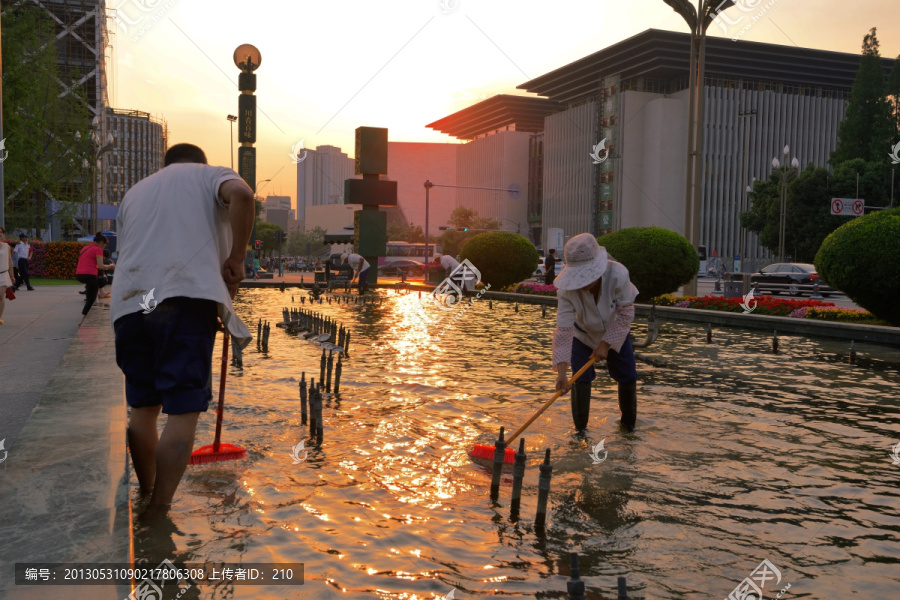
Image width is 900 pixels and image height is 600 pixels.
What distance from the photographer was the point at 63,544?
320cm

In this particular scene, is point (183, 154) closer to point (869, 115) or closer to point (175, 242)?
point (175, 242)

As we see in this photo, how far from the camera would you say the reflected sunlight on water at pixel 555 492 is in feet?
12.6

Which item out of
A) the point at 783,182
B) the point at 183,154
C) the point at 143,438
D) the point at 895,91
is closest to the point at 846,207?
the point at 783,182

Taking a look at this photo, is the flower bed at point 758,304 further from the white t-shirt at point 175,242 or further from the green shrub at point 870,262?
the white t-shirt at point 175,242

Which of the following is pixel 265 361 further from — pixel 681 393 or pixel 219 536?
pixel 219 536

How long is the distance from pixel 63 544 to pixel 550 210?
104 metres

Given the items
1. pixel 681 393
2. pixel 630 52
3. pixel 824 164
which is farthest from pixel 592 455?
pixel 824 164

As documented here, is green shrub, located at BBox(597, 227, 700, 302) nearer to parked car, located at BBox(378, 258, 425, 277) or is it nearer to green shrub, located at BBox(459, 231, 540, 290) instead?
green shrub, located at BBox(459, 231, 540, 290)

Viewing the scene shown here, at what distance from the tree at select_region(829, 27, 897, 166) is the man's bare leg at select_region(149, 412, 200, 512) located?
6589 centimetres

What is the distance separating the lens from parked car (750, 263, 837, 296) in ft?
109

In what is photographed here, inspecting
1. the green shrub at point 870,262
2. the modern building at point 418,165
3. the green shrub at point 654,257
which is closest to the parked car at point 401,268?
the green shrub at point 654,257

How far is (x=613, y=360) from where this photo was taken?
684cm

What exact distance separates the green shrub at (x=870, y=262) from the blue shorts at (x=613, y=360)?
35.2 ft

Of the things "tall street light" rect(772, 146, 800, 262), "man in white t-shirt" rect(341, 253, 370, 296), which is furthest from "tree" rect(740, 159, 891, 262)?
"man in white t-shirt" rect(341, 253, 370, 296)
